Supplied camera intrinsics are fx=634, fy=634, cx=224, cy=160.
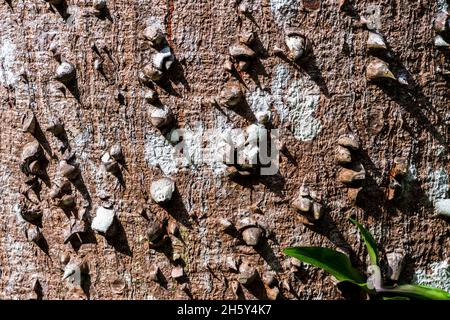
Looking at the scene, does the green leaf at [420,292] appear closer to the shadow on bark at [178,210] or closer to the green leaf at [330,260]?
the green leaf at [330,260]

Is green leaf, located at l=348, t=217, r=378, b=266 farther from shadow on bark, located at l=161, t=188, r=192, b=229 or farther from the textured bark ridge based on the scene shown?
shadow on bark, located at l=161, t=188, r=192, b=229

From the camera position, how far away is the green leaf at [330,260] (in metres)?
0.82

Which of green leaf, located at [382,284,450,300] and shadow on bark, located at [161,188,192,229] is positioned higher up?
shadow on bark, located at [161,188,192,229]

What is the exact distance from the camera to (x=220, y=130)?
0.85 metres

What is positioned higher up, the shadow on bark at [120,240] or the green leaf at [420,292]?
the shadow on bark at [120,240]

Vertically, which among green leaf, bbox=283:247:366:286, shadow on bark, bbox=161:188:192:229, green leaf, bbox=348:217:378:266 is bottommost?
green leaf, bbox=283:247:366:286

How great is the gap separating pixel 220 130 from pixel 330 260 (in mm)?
226

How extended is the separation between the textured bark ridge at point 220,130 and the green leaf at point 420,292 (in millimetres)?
25

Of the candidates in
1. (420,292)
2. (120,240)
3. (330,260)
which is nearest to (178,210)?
(120,240)

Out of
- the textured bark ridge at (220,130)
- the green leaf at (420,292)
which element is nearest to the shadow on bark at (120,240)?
the textured bark ridge at (220,130)

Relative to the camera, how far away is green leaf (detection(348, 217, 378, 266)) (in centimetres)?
84

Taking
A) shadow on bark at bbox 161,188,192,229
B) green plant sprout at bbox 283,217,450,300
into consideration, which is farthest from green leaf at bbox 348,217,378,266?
shadow on bark at bbox 161,188,192,229

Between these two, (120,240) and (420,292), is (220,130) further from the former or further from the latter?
(420,292)
